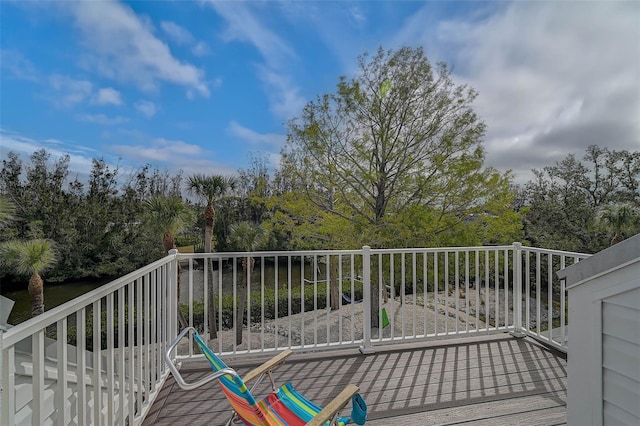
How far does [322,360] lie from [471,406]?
1.26 meters

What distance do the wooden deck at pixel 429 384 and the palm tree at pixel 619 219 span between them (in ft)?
35.2

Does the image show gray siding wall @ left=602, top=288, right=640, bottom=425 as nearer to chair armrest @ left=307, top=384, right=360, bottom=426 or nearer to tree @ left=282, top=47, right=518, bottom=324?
chair armrest @ left=307, top=384, right=360, bottom=426

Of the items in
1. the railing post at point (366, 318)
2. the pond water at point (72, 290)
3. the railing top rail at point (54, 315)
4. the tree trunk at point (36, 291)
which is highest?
the railing top rail at point (54, 315)

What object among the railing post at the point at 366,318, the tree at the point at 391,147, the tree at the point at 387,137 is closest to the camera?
the railing post at the point at 366,318

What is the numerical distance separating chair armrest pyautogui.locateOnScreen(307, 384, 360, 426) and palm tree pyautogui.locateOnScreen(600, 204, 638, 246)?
13086 mm

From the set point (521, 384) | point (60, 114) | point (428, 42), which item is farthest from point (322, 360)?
point (60, 114)

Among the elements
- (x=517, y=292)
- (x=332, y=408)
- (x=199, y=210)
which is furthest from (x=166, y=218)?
(x=332, y=408)

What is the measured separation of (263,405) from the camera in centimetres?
157

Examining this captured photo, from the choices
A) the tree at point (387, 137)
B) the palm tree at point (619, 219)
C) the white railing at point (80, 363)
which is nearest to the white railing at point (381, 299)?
the white railing at point (80, 363)

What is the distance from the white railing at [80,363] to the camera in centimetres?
102

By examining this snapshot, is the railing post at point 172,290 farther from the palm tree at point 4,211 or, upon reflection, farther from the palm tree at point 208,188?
the palm tree at point 208,188

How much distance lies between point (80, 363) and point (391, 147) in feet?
28.1

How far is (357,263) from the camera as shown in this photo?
9703mm

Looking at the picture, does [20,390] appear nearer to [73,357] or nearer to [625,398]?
[73,357]
